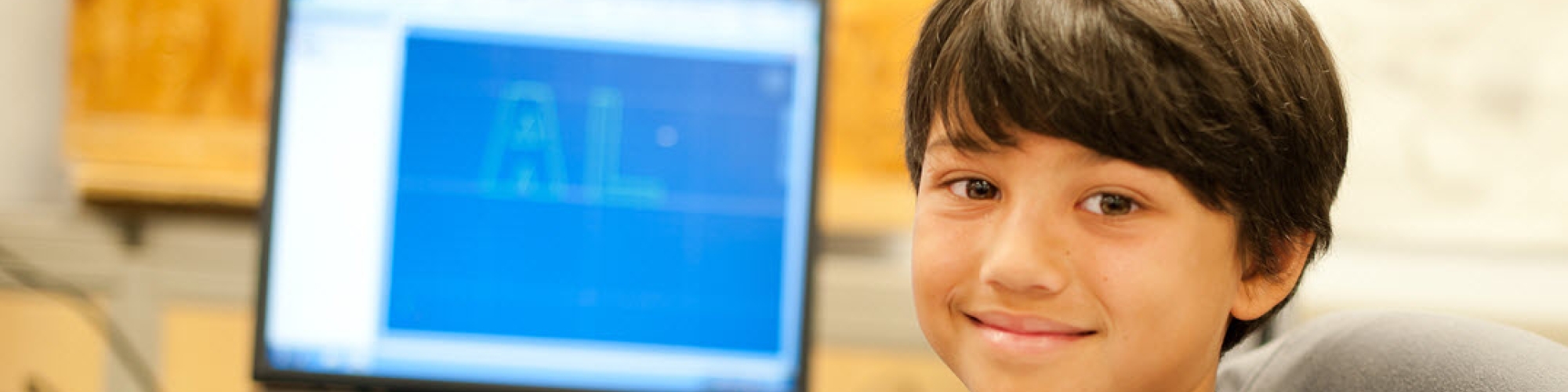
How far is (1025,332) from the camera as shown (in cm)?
65

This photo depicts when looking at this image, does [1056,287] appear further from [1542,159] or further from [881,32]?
[1542,159]

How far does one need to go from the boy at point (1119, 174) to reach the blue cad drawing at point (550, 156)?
32 centimetres

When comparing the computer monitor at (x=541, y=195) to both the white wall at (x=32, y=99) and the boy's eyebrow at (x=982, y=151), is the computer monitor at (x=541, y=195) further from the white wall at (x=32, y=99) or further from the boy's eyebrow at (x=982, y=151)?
the white wall at (x=32, y=99)

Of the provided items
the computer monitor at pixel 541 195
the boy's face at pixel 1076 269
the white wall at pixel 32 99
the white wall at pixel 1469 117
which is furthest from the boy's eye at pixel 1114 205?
the white wall at pixel 32 99

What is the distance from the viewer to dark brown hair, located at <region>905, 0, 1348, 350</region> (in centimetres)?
61

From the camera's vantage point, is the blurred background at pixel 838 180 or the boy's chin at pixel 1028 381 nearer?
the boy's chin at pixel 1028 381

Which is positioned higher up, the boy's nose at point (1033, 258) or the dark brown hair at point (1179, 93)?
the dark brown hair at point (1179, 93)

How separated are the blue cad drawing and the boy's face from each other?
324 mm

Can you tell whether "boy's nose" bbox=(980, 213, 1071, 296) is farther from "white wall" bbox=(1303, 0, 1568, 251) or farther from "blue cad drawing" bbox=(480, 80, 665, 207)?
"white wall" bbox=(1303, 0, 1568, 251)

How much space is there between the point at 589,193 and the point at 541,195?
32 mm

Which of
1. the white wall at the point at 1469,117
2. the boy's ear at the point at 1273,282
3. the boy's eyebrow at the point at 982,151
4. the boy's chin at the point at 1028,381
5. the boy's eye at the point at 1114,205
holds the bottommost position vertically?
the boy's chin at the point at 1028,381

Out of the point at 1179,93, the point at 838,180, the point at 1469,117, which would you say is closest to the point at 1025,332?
the point at 1179,93

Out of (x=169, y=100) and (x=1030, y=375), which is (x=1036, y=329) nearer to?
(x=1030, y=375)

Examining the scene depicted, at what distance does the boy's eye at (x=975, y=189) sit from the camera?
0.65 meters
